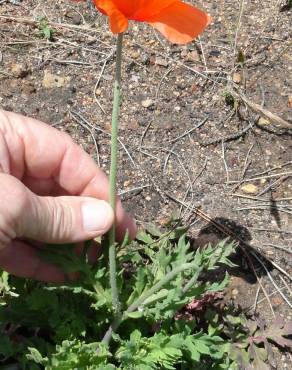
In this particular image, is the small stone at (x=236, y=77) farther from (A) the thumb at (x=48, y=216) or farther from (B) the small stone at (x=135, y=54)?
(A) the thumb at (x=48, y=216)

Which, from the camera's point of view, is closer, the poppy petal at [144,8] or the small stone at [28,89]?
the poppy petal at [144,8]

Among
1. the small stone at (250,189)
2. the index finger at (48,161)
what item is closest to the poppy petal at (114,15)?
the index finger at (48,161)

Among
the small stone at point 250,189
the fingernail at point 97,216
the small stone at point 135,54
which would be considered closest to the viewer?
the fingernail at point 97,216

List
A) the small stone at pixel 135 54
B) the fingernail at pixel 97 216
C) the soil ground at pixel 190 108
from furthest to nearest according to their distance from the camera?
the small stone at pixel 135 54
the soil ground at pixel 190 108
the fingernail at pixel 97 216

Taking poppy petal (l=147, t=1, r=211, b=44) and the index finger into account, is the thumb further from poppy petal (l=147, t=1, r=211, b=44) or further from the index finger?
poppy petal (l=147, t=1, r=211, b=44)

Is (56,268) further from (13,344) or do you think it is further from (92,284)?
(13,344)

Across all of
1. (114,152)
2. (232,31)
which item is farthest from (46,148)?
(232,31)

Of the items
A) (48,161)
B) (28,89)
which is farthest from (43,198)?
(28,89)
